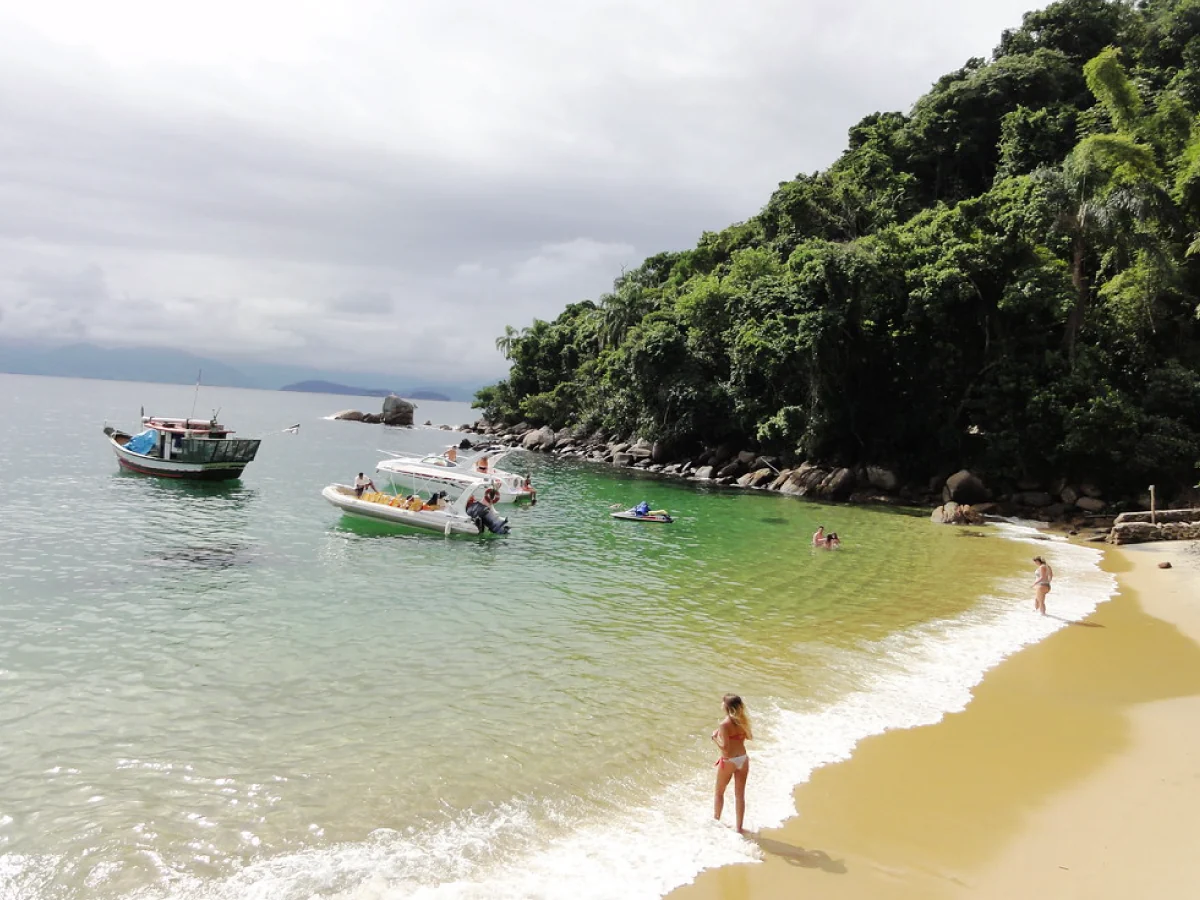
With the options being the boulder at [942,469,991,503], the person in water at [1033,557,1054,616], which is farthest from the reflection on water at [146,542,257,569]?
the boulder at [942,469,991,503]

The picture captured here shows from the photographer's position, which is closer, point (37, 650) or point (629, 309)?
point (37, 650)

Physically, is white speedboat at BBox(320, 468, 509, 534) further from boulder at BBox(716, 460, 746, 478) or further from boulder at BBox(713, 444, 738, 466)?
boulder at BBox(713, 444, 738, 466)

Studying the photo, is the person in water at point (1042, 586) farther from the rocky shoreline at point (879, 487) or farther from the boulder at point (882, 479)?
the boulder at point (882, 479)

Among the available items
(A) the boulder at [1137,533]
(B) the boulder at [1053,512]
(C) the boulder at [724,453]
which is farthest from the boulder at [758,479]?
(A) the boulder at [1137,533]

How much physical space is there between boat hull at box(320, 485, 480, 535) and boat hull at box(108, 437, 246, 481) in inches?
447

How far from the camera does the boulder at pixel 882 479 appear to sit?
4269 centimetres

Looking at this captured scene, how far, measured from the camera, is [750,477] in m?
47.8

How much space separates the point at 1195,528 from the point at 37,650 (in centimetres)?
3760

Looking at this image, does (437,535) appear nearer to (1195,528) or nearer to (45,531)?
(45,531)

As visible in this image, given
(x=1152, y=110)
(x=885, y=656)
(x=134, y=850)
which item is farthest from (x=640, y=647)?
(x=1152, y=110)

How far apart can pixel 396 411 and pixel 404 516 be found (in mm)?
90105

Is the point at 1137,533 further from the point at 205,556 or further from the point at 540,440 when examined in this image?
the point at 540,440

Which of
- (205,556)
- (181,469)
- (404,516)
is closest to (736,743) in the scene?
(205,556)

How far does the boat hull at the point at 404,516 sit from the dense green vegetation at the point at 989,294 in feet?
80.1
